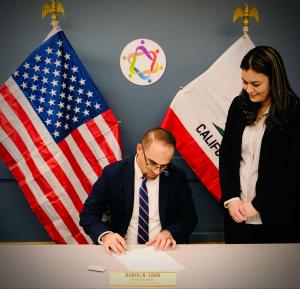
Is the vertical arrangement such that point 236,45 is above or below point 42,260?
above

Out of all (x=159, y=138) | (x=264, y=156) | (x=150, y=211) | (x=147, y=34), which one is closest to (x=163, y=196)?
(x=150, y=211)

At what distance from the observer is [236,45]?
8.81 ft

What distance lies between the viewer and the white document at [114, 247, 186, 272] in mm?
1277

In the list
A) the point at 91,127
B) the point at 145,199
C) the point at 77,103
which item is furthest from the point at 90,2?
the point at 145,199

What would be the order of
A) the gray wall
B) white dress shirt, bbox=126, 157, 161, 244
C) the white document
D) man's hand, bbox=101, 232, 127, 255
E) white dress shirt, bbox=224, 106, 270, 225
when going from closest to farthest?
the white document, man's hand, bbox=101, 232, 127, 255, white dress shirt, bbox=224, 106, 270, 225, white dress shirt, bbox=126, 157, 161, 244, the gray wall

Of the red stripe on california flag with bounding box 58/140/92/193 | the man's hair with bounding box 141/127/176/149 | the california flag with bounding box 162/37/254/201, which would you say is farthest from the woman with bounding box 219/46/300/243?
the red stripe on california flag with bounding box 58/140/92/193

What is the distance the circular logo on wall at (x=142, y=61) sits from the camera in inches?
114

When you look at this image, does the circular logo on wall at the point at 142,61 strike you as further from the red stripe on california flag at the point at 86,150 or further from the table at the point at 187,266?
the table at the point at 187,266

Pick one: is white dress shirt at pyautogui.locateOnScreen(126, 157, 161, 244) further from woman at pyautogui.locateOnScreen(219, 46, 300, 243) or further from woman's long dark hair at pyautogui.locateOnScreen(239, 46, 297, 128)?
woman's long dark hair at pyautogui.locateOnScreen(239, 46, 297, 128)

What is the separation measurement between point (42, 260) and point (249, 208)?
3.11 ft

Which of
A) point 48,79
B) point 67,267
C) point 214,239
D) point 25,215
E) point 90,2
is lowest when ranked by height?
point 214,239

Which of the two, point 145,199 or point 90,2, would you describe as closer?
point 145,199

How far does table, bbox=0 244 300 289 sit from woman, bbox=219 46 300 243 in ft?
0.74

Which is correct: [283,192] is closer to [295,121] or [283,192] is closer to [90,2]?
[295,121]
